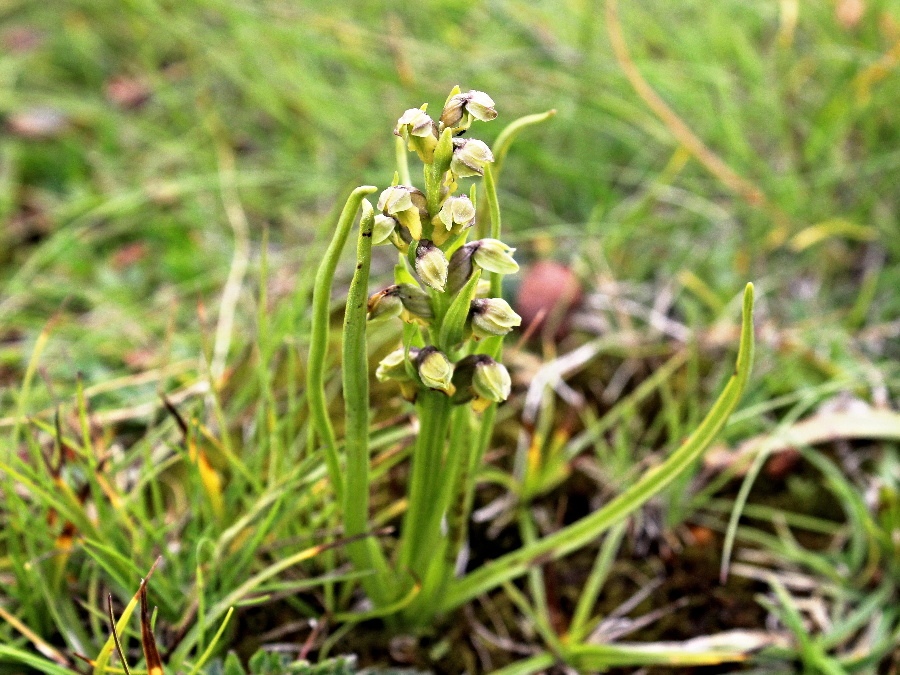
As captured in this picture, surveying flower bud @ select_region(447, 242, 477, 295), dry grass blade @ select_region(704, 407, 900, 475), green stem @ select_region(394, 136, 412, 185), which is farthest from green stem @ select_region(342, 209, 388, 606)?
dry grass blade @ select_region(704, 407, 900, 475)

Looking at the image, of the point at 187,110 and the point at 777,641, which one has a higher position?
the point at 187,110

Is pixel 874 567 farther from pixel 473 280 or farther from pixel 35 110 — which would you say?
pixel 35 110

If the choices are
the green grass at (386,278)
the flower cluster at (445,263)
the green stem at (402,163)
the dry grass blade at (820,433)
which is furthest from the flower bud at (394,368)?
the dry grass blade at (820,433)

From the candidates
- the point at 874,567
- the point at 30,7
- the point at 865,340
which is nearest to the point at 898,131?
the point at 865,340

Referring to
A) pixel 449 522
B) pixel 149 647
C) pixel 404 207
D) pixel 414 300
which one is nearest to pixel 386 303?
pixel 414 300

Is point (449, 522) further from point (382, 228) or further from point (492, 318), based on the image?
point (382, 228)

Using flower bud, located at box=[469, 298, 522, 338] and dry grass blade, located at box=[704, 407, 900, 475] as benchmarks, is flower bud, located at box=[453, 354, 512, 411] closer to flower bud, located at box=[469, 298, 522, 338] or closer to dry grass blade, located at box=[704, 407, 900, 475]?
flower bud, located at box=[469, 298, 522, 338]
